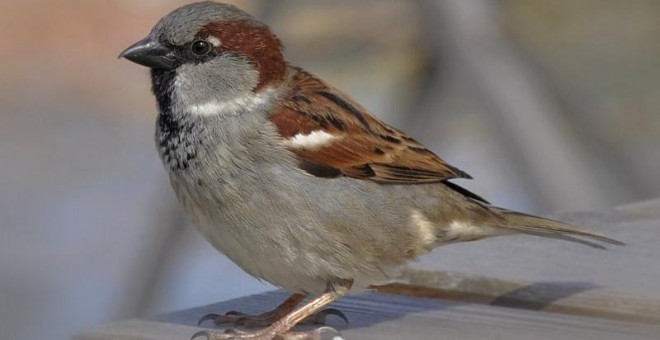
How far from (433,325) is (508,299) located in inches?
8.8

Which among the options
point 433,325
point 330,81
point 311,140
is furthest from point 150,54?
point 330,81

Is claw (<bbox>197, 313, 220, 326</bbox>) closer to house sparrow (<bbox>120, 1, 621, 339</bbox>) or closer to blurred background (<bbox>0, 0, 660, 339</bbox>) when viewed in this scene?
house sparrow (<bbox>120, 1, 621, 339</bbox>)

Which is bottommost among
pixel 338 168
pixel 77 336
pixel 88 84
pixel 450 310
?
pixel 77 336

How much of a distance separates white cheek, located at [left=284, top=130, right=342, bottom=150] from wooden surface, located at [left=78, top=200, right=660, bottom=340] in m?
0.32

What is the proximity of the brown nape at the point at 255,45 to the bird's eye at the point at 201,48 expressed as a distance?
3 centimetres

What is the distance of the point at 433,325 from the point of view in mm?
2754

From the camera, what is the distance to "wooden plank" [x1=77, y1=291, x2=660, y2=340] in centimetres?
263

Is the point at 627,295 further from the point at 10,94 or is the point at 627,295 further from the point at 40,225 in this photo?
the point at 10,94

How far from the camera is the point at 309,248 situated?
3.09 m

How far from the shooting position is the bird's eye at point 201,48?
3.29 m

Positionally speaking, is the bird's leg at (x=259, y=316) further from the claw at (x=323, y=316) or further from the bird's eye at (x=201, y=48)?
the bird's eye at (x=201, y=48)

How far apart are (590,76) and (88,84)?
4498 mm

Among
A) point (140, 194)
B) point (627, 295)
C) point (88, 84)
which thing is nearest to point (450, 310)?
point (627, 295)

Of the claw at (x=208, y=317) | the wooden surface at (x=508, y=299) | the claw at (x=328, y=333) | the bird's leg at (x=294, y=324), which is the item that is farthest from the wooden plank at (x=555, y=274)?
the claw at (x=208, y=317)
